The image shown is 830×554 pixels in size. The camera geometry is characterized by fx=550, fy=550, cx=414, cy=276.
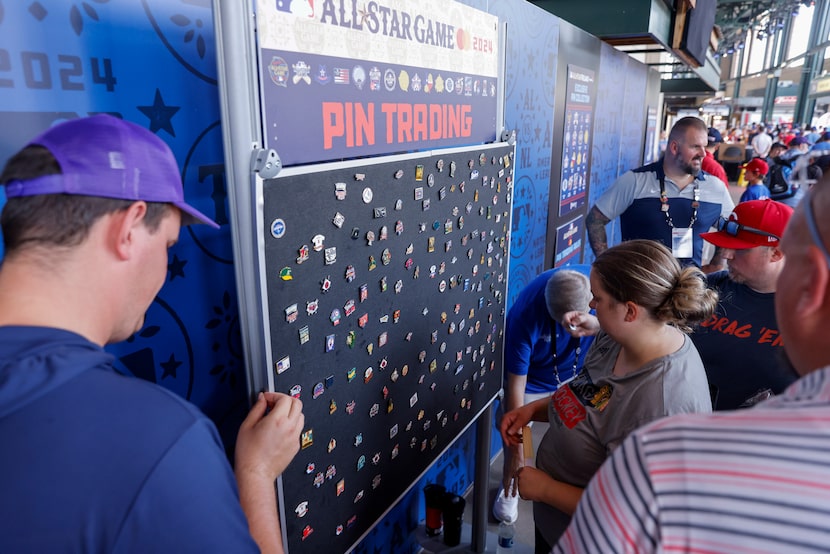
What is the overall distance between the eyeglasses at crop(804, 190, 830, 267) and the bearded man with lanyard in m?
2.90

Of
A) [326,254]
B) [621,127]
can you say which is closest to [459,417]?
[326,254]

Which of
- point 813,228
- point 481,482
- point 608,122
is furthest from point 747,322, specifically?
point 608,122

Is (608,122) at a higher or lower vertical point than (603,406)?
higher

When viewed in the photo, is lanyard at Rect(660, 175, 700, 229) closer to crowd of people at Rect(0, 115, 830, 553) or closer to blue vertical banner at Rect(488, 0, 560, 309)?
blue vertical banner at Rect(488, 0, 560, 309)

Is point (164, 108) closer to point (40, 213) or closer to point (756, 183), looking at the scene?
point (40, 213)

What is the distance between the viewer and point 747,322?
2.04 m

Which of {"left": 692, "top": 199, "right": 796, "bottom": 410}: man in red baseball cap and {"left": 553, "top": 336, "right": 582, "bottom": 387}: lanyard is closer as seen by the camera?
{"left": 692, "top": 199, "right": 796, "bottom": 410}: man in red baseball cap

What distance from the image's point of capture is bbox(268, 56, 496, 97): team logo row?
117 centimetres

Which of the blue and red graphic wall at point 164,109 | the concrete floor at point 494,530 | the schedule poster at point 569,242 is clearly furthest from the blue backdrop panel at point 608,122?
the blue and red graphic wall at point 164,109

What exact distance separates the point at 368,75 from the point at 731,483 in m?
1.19

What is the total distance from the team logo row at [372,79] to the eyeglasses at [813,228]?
0.96m

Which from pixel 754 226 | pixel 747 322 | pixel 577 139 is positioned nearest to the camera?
pixel 747 322

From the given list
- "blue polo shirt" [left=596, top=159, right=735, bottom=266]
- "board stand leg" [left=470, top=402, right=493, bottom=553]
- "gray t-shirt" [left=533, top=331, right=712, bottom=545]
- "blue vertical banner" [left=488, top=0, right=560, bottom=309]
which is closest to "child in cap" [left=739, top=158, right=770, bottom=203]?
"blue polo shirt" [left=596, top=159, right=735, bottom=266]

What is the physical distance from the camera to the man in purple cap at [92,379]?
2.24 feet
